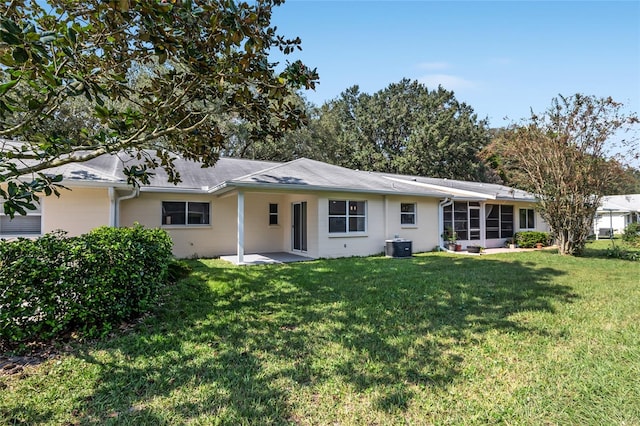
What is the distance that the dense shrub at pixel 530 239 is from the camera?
16.6 meters

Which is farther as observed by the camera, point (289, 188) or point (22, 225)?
point (289, 188)

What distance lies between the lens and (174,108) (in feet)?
15.3

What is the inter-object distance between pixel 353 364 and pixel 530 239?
16.5 meters

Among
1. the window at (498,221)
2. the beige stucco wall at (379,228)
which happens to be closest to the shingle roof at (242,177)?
the beige stucco wall at (379,228)

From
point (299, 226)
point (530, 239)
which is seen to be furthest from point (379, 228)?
point (530, 239)

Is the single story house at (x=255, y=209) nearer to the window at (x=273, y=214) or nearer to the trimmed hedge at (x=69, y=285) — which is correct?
the window at (x=273, y=214)

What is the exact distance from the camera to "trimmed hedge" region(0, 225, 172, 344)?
3754 millimetres

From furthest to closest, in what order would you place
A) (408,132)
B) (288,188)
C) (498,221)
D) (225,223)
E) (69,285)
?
(408,132) → (498,221) → (225,223) → (288,188) → (69,285)

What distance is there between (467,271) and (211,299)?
22.3ft

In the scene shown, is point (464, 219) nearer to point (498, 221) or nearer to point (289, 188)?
point (498, 221)

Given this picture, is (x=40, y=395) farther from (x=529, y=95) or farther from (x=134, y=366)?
(x=529, y=95)

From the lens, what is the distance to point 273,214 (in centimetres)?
1402

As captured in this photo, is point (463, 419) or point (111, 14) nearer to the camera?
point (463, 419)

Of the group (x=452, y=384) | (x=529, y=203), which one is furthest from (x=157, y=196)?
(x=529, y=203)
